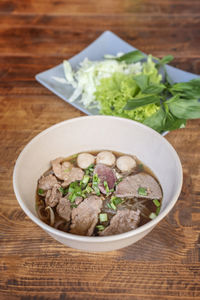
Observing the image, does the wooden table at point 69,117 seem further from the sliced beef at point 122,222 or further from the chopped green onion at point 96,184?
the chopped green onion at point 96,184

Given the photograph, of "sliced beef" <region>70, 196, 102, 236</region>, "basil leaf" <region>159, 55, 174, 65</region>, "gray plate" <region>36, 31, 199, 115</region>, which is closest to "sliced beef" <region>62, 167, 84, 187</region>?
"sliced beef" <region>70, 196, 102, 236</region>

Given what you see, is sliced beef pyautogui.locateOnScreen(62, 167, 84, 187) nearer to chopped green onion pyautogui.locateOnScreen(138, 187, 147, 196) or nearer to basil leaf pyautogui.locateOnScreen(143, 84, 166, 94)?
chopped green onion pyautogui.locateOnScreen(138, 187, 147, 196)

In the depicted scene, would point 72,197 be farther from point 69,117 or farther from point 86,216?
point 69,117

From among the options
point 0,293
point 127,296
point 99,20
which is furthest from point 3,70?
point 127,296

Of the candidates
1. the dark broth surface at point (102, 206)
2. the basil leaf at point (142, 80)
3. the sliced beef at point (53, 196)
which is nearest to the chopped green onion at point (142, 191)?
the dark broth surface at point (102, 206)

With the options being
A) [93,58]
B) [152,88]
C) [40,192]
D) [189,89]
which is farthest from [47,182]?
[93,58]
